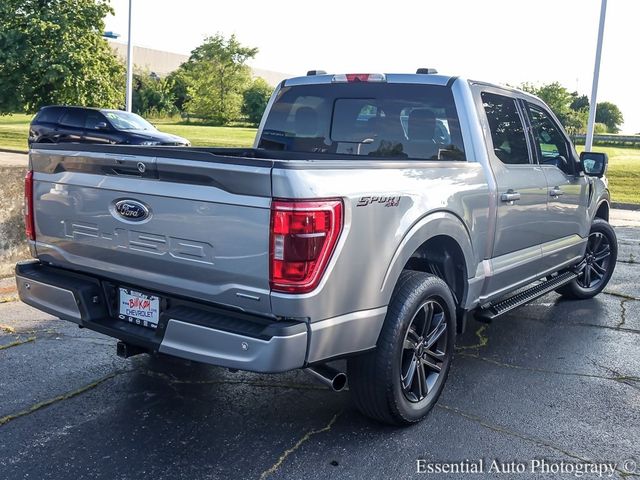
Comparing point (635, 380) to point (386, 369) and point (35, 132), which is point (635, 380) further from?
point (35, 132)

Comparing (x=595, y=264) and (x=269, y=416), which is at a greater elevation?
(x=595, y=264)

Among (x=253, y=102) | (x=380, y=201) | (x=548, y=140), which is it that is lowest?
(x=380, y=201)

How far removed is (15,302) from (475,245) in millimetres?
4220

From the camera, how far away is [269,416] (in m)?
3.87

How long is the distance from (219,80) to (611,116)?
55552 millimetres

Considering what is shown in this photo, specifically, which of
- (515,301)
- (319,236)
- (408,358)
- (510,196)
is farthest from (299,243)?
(515,301)

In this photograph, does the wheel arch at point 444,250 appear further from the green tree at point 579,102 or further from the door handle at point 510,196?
the green tree at point 579,102

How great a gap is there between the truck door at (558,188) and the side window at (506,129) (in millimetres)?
254

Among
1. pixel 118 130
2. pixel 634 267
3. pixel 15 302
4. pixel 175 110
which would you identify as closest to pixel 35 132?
pixel 118 130

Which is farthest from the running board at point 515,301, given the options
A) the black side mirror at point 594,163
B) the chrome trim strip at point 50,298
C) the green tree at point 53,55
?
the green tree at point 53,55

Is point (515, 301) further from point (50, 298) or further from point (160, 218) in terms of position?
point (50, 298)

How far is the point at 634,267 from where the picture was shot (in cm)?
905

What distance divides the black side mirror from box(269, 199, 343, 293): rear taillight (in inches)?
149

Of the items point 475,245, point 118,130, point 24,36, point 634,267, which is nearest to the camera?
point 475,245
